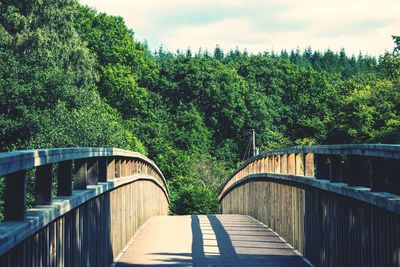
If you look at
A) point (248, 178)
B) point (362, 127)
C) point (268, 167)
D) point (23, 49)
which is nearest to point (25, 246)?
point (268, 167)

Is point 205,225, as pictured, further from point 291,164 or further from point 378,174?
point 378,174

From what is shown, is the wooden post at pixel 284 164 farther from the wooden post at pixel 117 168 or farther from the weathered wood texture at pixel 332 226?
the wooden post at pixel 117 168

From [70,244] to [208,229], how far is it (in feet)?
28.0

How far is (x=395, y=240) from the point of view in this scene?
5938 mm

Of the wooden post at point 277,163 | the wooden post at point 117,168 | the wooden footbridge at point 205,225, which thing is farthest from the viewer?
the wooden post at point 277,163

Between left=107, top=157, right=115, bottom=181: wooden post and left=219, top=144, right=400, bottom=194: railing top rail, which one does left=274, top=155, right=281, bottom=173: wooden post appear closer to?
left=219, top=144, right=400, bottom=194: railing top rail

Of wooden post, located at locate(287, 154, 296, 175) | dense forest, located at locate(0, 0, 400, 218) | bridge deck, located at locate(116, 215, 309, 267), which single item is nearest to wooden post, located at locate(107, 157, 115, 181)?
bridge deck, located at locate(116, 215, 309, 267)

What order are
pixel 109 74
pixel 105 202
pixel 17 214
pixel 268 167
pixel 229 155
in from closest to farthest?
pixel 17 214 → pixel 105 202 → pixel 268 167 → pixel 109 74 → pixel 229 155

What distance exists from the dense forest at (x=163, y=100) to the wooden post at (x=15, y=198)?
103 feet

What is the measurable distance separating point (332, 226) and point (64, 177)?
10.8 ft

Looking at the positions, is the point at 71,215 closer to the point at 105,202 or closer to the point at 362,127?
the point at 105,202

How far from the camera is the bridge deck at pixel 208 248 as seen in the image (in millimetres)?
10508

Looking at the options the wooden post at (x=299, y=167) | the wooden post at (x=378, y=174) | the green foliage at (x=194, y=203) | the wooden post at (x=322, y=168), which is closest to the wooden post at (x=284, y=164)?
the wooden post at (x=299, y=167)

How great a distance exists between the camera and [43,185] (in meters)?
5.73
